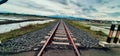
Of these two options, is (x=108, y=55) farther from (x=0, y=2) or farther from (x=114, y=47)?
(x=0, y=2)

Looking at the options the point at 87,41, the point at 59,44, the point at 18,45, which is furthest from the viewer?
the point at 87,41

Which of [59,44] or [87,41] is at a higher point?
[59,44]

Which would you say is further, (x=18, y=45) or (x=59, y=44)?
(x=59, y=44)

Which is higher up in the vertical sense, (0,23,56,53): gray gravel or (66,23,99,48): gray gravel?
(0,23,56,53): gray gravel

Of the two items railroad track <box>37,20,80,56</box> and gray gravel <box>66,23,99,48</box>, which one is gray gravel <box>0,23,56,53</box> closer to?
railroad track <box>37,20,80,56</box>

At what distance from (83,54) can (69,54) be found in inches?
→ 23.8

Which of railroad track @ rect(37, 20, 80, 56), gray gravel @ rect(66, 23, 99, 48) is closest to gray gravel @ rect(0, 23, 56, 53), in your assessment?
railroad track @ rect(37, 20, 80, 56)

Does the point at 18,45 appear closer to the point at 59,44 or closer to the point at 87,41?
the point at 59,44

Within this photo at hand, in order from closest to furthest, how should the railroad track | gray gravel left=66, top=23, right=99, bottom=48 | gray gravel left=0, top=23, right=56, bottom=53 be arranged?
1. the railroad track
2. gray gravel left=0, top=23, right=56, bottom=53
3. gray gravel left=66, top=23, right=99, bottom=48

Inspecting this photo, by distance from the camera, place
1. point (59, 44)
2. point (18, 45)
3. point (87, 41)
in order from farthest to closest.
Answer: point (87, 41) < point (59, 44) < point (18, 45)

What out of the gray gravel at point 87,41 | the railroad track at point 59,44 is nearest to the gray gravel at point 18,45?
the railroad track at point 59,44

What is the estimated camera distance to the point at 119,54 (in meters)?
6.73

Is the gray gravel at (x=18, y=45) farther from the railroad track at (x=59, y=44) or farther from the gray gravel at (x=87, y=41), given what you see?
the gray gravel at (x=87, y=41)

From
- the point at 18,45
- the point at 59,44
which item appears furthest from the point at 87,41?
the point at 18,45
